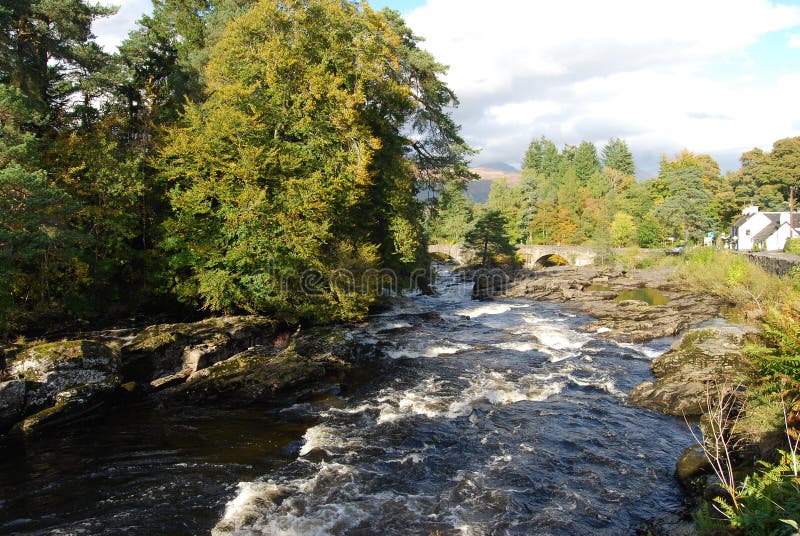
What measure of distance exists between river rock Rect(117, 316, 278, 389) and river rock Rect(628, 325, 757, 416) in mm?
15465

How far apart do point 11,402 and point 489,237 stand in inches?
2172

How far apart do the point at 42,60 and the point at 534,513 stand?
2895 cm

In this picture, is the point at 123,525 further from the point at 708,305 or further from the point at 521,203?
the point at 521,203

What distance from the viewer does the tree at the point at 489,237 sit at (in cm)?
6238

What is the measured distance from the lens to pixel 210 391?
16656 mm

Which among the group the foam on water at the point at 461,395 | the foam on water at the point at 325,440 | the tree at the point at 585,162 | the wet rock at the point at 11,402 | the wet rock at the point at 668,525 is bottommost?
the wet rock at the point at 668,525

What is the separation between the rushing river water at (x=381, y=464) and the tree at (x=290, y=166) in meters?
7.46

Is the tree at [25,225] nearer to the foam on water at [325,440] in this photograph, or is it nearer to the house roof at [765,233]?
the foam on water at [325,440]

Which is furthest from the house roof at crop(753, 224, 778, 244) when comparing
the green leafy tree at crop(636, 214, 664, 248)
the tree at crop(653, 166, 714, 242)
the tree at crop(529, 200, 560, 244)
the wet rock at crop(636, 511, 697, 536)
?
the wet rock at crop(636, 511, 697, 536)

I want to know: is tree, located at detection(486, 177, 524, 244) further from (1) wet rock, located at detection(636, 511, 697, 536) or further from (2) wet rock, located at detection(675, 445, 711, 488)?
(1) wet rock, located at detection(636, 511, 697, 536)

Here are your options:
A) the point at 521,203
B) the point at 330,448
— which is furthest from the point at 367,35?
the point at 521,203

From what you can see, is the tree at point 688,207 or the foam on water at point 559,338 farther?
the tree at point 688,207

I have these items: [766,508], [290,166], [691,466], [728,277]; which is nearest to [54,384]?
[290,166]

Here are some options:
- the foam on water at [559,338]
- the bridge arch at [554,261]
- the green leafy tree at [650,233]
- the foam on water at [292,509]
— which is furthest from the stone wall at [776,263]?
the green leafy tree at [650,233]
